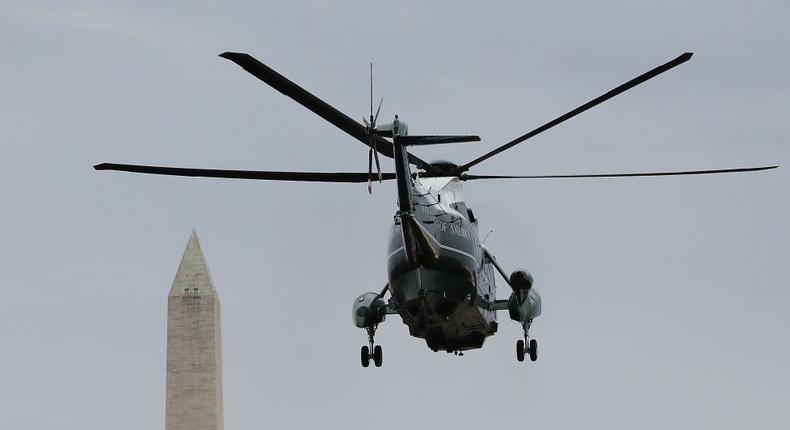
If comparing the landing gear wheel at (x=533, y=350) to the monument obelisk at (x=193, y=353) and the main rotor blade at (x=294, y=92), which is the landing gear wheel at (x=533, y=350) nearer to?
the main rotor blade at (x=294, y=92)

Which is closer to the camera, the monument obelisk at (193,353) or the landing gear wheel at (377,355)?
the landing gear wheel at (377,355)

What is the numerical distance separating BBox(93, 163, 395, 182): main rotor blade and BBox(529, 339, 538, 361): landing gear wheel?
24.9 feet

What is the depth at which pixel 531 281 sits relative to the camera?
6500 centimetres

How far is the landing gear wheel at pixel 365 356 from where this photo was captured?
6519cm

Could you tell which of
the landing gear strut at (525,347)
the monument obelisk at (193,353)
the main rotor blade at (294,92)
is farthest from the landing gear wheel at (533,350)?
the monument obelisk at (193,353)

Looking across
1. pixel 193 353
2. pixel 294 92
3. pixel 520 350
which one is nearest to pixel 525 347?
pixel 520 350

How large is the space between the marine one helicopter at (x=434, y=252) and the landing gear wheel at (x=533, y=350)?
11 millimetres

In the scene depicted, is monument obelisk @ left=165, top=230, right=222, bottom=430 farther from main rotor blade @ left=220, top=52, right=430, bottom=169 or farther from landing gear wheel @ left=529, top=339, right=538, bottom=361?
main rotor blade @ left=220, top=52, right=430, bottom=169

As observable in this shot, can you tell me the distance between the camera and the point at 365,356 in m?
65.2

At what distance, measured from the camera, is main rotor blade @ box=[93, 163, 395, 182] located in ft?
198

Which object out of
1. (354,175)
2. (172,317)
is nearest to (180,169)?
(354,175)

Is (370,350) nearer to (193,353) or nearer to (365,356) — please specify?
(365,356)

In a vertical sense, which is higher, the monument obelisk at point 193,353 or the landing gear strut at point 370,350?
the monument obelisk at point 193,353

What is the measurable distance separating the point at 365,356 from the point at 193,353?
47.4 m
